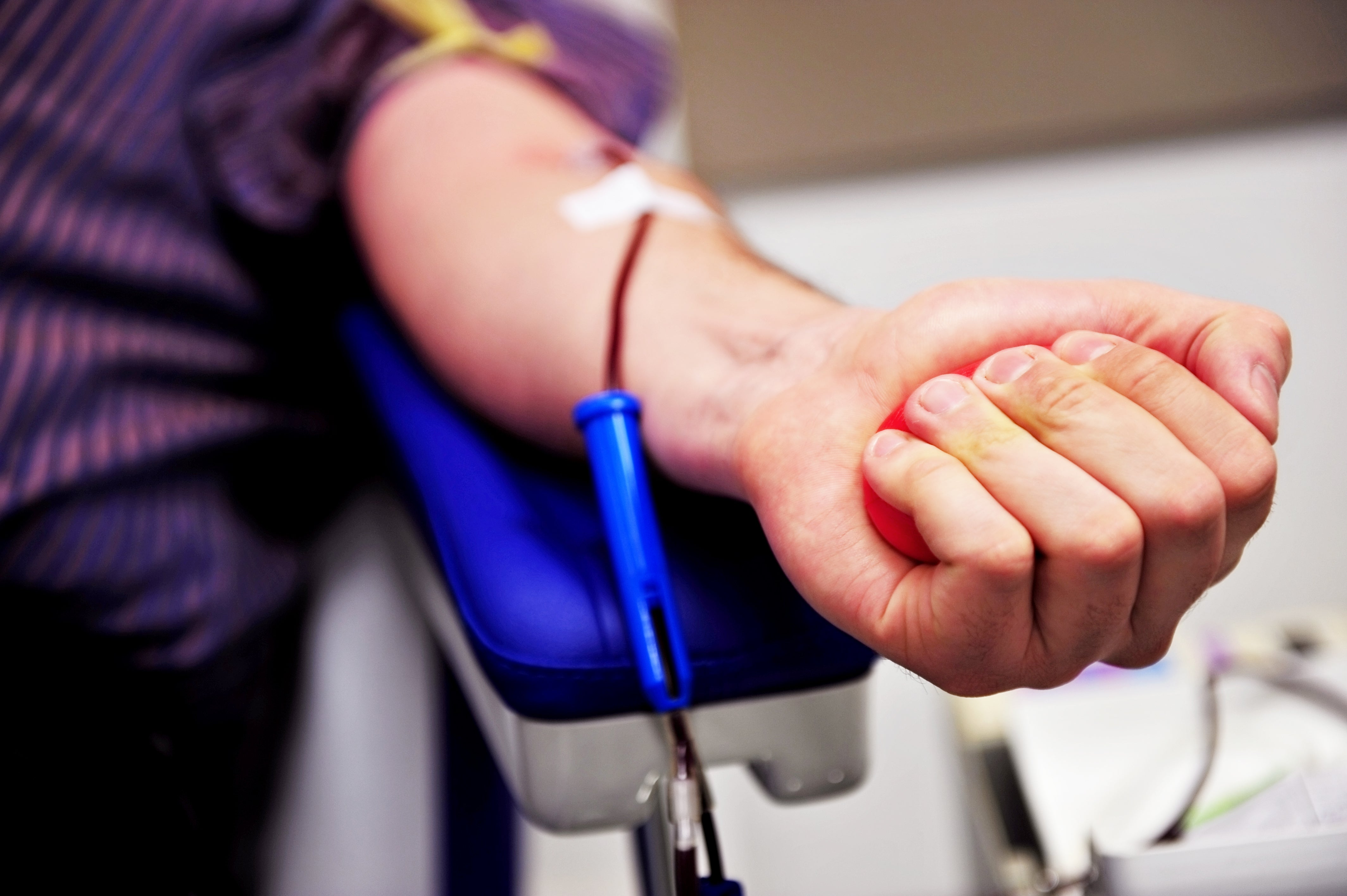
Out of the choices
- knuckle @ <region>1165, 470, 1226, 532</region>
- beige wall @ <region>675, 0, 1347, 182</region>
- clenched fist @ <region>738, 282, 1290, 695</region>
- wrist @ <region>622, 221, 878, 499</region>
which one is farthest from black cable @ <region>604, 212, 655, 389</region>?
beige wall @ <region>675, 0, 1347, 182</region>

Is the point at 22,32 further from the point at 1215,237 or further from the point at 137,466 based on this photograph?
the point at 1215,237

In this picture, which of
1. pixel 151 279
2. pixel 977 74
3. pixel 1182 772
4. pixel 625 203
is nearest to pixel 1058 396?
pixel 625 203

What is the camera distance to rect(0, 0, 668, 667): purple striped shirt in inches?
17.5

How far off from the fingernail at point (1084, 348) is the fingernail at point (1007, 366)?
1cm

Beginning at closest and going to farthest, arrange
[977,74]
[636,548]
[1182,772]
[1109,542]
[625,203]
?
[1109,542], [636,548], [625,203], [1182,772], [977,74]

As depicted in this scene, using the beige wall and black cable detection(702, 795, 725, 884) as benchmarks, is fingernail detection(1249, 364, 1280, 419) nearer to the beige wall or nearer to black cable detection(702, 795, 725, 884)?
black cable detection(702, 795, 725, 884)

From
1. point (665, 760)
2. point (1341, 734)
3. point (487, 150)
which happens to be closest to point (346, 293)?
point (487, 150)

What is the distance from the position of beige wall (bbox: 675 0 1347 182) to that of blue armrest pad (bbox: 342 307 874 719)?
1.02 m

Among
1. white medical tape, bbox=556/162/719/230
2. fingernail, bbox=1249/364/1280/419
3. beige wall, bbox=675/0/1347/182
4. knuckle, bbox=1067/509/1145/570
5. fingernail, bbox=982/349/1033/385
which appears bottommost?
knuckle, bbox=1067/509/1145/570

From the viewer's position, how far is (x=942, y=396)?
27 cm

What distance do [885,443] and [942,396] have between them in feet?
0.07

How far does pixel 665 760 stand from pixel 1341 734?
527 mm

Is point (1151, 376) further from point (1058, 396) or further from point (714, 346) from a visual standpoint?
point (714, 346)

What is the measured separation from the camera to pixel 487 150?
0.54 meters
